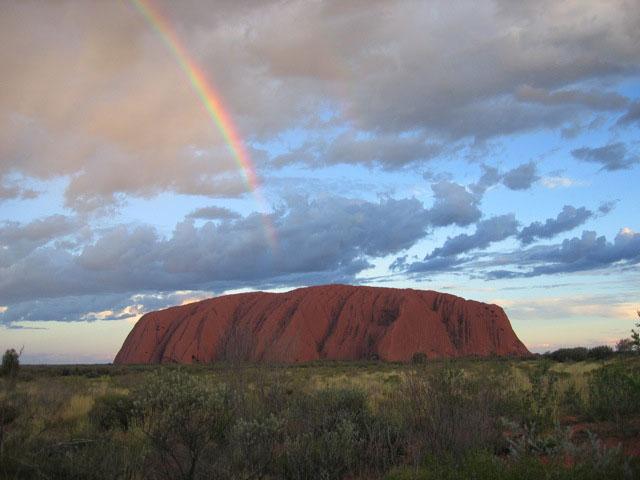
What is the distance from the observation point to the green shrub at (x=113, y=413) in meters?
12.0

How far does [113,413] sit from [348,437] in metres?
7.00

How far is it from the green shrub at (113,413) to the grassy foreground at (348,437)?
41 centimetres

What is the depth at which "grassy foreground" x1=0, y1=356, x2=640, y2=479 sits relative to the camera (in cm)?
657

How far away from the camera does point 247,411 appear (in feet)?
32.4

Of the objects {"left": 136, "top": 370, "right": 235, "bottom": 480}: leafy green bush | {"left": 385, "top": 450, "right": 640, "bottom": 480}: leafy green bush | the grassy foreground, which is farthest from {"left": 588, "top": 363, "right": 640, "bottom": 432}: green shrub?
{"left": 136, "top": 370, "right": 235, "bottom": 480}: leafy green bush

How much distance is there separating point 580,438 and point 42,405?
12.5 meters

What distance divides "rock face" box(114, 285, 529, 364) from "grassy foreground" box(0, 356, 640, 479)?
5278 cm

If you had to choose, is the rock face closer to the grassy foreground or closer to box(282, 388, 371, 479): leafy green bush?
the grassy foreground

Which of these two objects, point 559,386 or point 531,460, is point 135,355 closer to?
point 559,386

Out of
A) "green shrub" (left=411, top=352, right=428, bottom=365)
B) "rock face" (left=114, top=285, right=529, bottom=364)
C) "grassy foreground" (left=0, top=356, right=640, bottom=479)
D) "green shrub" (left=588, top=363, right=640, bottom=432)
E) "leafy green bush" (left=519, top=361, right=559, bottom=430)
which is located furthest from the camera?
"rock face" (left=114, top=285, right=529, bottom=364)

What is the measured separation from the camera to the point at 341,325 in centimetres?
7181

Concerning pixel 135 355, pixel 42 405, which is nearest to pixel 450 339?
pixel 135 355

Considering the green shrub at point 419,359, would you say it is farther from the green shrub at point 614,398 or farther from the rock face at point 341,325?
the rock face at point 341,325

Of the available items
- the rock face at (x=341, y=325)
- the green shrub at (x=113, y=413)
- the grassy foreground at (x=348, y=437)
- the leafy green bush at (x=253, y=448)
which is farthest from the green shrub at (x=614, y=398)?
the rock face at (x=341, y=325)
